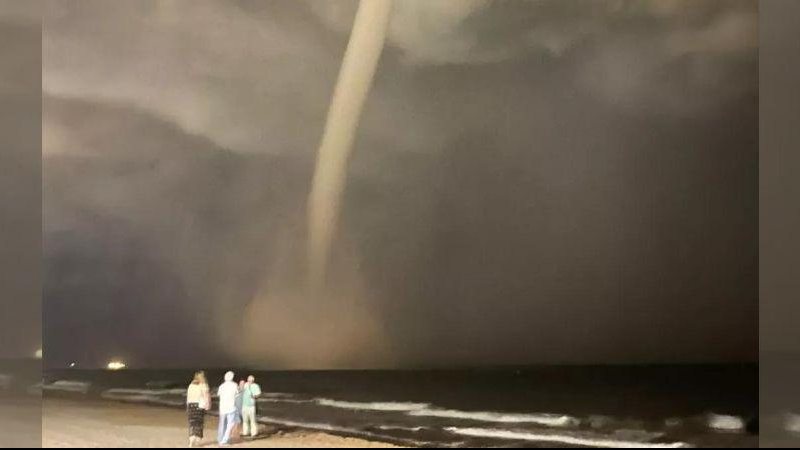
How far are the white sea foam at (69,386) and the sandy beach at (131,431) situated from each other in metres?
0.17

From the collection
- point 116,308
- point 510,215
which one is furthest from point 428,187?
point 116,308

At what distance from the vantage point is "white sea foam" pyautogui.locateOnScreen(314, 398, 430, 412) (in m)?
4.90

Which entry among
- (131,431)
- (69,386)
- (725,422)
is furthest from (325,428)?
(725,422)

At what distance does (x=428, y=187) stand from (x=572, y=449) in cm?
227

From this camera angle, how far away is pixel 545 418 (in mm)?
4699

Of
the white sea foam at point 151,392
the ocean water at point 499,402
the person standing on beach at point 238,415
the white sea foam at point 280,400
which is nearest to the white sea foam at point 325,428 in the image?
the ocean water at point 499,402

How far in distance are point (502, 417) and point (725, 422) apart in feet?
4.14

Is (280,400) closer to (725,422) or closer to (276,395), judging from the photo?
(276,395)

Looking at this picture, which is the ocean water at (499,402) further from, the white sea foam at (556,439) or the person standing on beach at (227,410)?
the person standing on beach at (227,410)

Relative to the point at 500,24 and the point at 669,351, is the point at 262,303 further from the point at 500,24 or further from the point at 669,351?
the point at 669,351

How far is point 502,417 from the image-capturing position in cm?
452

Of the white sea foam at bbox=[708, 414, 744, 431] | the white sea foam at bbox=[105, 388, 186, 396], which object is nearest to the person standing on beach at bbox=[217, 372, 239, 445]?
the white sea foam at bbox=[105, 388, 186, 396]

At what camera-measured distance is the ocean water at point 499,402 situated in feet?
12.9

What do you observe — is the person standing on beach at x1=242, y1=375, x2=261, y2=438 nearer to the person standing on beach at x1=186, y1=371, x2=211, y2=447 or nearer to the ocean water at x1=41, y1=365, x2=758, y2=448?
the person standing on beach at x1=186, y1=371, x2=211, y2=447
